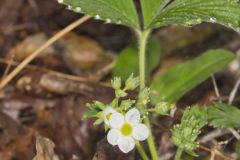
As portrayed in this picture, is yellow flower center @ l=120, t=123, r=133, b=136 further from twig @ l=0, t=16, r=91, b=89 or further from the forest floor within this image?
twig @ l=0, t=16, r=91, b=89

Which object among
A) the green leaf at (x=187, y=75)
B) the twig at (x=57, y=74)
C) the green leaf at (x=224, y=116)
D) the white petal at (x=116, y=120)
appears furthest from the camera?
the twig at (x=57, y=74)

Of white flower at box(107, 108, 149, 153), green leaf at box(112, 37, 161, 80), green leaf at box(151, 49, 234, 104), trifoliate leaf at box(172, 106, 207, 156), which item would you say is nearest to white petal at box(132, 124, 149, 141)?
white flower at box(107, 108, 149, 153)

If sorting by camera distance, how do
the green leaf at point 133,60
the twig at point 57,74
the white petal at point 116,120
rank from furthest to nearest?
1. the twig at point 57,74
2. the green leaf at point 133,60
3. the white petal at point 116,120

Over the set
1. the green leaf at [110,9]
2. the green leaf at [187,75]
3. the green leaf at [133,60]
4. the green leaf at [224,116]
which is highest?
the green leaf at [110,9]

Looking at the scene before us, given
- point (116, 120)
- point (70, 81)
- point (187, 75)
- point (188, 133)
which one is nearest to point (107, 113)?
point (116, 120)

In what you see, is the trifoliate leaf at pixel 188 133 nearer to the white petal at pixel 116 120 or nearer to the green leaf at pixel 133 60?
the white petal at pixel 116 120

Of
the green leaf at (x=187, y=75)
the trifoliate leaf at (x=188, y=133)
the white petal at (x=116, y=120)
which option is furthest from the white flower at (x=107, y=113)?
the green leaf at (x=187, y=75)

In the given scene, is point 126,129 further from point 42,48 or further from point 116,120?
point 42,48
